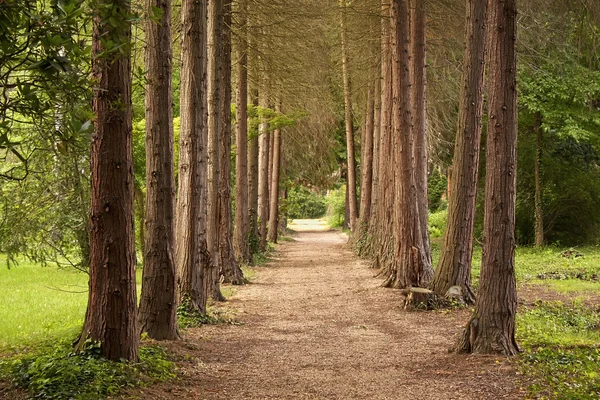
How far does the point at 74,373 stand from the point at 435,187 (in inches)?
1502

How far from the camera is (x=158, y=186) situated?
978cm

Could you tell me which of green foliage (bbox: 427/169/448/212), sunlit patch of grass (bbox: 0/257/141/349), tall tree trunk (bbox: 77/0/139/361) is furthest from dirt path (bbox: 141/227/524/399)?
green foliage (bbox: 427/169/448/212)

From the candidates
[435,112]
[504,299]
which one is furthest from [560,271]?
[504,299]

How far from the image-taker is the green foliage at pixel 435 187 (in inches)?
1695

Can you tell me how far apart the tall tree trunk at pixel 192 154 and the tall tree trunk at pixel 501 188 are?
5067mm

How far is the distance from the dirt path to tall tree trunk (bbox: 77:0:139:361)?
852 mm

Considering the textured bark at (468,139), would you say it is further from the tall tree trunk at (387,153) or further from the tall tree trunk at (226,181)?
the tall tree trunk at (226,181)

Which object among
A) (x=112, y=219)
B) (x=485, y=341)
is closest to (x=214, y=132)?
(x=485, y=341)

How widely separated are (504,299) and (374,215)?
1729cm

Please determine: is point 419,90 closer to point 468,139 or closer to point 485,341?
point 468,139

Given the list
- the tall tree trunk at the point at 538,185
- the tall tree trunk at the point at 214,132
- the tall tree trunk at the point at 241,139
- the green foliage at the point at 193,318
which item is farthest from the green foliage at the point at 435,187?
the green foliage at the point at 193,318

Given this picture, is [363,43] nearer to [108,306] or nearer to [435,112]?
[435,112]

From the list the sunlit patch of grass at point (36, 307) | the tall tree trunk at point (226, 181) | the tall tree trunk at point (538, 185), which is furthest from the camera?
the tall tree trunk at point (538, 185)

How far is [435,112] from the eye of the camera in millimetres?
24188
